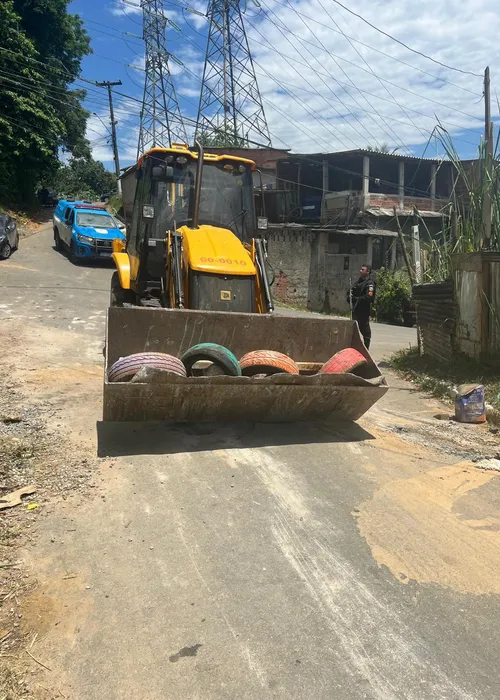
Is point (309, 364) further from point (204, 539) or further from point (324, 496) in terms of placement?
point (204, 539)

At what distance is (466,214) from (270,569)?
754cm

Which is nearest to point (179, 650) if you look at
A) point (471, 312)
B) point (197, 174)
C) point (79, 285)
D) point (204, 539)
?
point (204, 539)

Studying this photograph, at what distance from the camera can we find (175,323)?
6348mm

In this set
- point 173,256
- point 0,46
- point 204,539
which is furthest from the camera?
point 0,46

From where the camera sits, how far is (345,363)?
237 inches

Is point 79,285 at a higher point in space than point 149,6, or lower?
lower

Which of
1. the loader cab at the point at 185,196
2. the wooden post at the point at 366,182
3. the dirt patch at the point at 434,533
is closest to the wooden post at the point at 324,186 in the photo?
the wooden post at the point at 366,182

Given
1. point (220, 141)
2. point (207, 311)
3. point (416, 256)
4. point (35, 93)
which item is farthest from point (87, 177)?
point (207, 311)

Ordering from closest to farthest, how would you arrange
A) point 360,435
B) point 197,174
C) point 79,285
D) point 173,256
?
point 360,435
point 173,256
point 197,174
point 79,285

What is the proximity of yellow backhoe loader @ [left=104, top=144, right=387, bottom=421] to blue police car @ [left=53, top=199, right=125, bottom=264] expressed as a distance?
10178 mm

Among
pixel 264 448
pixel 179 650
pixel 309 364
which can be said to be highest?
pixel 309 364

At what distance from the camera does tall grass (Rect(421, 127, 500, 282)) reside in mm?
8180

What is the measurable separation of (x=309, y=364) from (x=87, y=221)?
587 inches

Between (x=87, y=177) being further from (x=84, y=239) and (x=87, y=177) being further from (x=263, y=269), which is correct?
(x=263, y=269)
